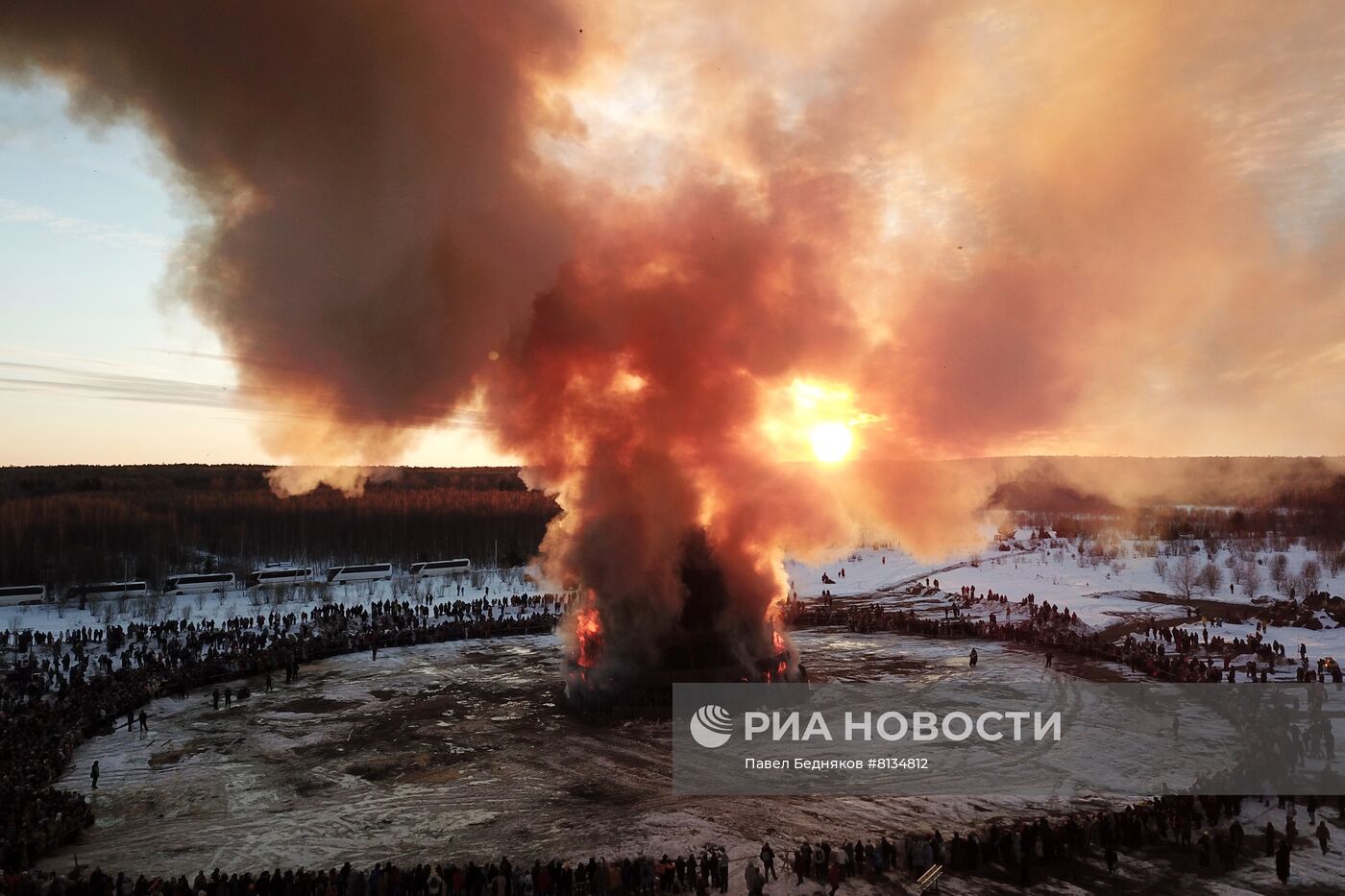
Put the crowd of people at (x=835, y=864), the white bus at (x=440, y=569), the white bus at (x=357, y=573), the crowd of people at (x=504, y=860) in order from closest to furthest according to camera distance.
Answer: the crowd of people at (x=835, y=864), the crowd of people at (x=504, y=860), the white bus at (x=357, y=573), the white bus at (x=440, y=569)

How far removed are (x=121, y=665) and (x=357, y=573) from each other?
119ft

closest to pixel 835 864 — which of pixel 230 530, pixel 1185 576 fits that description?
pixel 1185 576

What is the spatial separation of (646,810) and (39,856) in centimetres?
1448

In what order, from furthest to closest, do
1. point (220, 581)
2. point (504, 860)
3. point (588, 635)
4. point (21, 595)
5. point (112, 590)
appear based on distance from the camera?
point (220, 581), point (112, 590), point (21, 595), point (588, 635), point (504, 860)

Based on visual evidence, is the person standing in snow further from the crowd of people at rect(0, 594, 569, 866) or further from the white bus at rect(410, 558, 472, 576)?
the white bus at rect(410, 558, 472, 576)

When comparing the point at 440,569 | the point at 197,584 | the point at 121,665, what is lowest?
the point at 121,665

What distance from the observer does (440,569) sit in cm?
8281

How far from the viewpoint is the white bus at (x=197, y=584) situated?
69312mm

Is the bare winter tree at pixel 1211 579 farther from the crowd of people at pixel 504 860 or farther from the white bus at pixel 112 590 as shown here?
the white bus at pixel 112 590

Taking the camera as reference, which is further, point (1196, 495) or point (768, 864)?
point (1196, 495)

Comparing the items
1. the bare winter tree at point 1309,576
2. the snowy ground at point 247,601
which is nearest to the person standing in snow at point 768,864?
the snowy ground at point 247,601

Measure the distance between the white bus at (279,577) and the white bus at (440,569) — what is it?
384 inches

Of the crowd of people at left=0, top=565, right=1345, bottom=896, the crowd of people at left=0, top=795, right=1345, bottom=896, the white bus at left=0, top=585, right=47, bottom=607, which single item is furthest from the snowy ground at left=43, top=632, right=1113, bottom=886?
the white bus at left=0, top=585, right=47, bottom=607

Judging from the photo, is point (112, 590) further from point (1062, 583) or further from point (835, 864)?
point (1062, 583)
